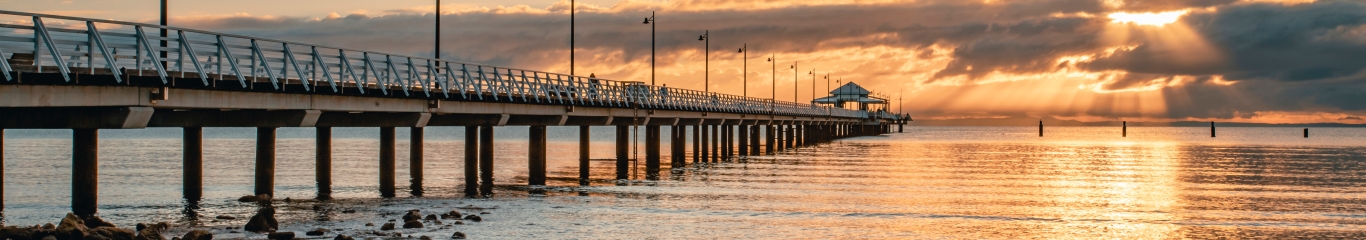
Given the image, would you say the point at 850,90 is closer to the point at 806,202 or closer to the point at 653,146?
the point at 653,146

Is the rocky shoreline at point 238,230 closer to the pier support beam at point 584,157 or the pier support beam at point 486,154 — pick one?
the pier support beam at point 486,154

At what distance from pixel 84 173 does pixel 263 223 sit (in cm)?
428

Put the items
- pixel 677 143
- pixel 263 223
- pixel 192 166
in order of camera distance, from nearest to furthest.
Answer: pixel 263 223 < pixel 192 166 < pixel 677 143

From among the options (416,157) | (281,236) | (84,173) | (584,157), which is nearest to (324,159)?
(416,157)

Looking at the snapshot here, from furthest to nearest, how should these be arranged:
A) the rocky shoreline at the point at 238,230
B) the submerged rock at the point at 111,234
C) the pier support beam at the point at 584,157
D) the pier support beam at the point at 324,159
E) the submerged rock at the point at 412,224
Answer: the pier support beam at the point at 584,157 → the pier support beam at the point at 324,159 → the submerged rock at the point at 412,224 → the rocky shoreline at the point at 238,230 → the submerged rock at the point at 111,234

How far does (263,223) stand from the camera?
63.5 feet

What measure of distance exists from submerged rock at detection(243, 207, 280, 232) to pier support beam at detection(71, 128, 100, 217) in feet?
11.9

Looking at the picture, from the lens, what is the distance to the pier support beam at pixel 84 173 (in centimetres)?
2139

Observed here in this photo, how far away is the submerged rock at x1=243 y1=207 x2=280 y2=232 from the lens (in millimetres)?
19234

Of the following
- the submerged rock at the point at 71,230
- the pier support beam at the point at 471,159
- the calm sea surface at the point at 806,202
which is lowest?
the calm sea surface at the point at 806,202

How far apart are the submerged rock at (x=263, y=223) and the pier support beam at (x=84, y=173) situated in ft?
11.9

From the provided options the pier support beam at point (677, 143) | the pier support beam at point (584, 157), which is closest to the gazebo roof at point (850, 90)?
the pier support beam at point (677, 143)

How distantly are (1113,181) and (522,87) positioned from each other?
17.0m

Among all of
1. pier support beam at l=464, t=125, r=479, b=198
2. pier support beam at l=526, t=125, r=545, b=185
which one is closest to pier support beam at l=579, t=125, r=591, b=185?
pier support beam at l=526, t=125, r=545, b=185
